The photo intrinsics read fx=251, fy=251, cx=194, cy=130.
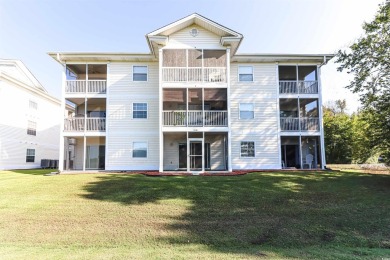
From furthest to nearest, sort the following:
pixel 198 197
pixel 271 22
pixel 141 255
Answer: pixel 271 22 < pixel 198 197 < pixel 141 255

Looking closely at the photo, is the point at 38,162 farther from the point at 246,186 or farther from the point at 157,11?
the point at 246,186

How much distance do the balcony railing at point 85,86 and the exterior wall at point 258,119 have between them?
31.1 ft

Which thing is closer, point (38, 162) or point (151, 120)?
point (151, 120)

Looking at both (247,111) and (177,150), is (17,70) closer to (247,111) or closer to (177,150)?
(177,150)

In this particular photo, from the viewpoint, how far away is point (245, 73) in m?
18.7

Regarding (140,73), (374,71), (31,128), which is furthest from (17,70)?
(374,71)

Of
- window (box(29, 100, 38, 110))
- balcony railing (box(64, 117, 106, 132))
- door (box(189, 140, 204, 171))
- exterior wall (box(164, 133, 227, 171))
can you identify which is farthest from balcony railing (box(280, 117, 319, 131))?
window (box(29, 100, 38, 110))

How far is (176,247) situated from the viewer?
6.41m

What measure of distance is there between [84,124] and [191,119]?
303 inches

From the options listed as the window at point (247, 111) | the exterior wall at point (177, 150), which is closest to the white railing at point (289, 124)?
the window at point (247, 111)

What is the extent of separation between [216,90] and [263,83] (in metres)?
4.11

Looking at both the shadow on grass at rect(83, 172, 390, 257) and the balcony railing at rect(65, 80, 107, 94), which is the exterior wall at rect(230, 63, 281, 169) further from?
the balcony railing at rect(65, 80, 107, 94)

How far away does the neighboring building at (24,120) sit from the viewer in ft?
70.8

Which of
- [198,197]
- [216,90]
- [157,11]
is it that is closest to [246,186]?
[198,197]
